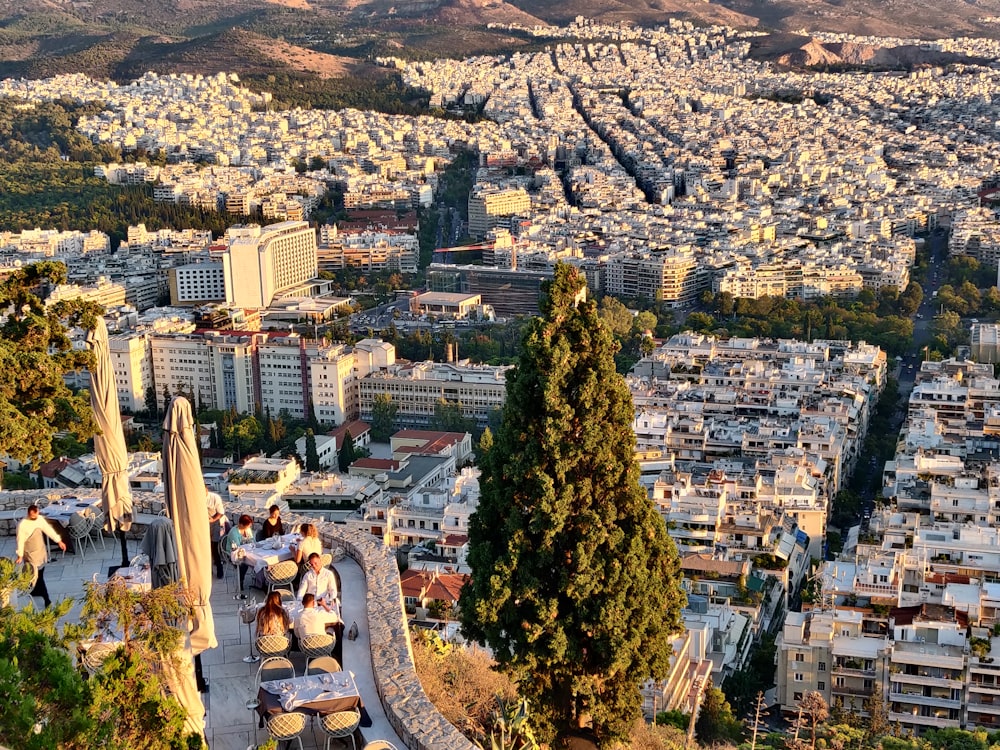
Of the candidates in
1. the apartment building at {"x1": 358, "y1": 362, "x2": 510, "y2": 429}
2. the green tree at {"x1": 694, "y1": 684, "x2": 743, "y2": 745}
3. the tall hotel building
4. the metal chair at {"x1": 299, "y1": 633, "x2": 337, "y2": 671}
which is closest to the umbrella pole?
the metal chair at {"x1": 299, "y1": 633, "x2": 337, "y2": 671}

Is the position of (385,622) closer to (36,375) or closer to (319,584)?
(319,584)

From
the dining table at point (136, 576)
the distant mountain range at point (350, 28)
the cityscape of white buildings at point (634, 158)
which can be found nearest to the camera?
the dining table at point (136, 576)

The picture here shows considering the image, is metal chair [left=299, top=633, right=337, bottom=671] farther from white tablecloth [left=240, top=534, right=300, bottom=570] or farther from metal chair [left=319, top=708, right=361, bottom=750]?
white tablecloth [left=240, top=534, right=300, bottom=570]

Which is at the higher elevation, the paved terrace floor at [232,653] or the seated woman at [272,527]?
the seated woman at [272,527]

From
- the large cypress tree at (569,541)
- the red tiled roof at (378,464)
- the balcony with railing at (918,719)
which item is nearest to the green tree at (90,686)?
the large cypress tree at (569,541)

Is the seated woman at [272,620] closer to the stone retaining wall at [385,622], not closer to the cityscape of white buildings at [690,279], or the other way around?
the stone retaining wall at [385,622]
